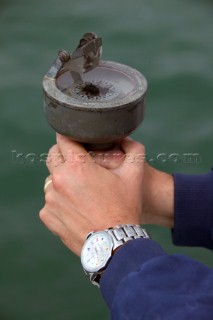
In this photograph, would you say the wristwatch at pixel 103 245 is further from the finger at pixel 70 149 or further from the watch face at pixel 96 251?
the finger at pixel 70 149

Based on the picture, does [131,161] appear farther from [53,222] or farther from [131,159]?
[53,222]

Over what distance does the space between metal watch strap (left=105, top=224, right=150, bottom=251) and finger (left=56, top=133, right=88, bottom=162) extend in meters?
0.16

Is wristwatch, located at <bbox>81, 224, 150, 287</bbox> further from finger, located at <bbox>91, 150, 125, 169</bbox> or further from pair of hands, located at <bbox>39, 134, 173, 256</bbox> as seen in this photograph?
finger, located at <bbox>91, 150, 125, 169</bbox>

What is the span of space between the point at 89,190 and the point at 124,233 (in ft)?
0.37

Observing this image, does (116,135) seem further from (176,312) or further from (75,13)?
(75,13)

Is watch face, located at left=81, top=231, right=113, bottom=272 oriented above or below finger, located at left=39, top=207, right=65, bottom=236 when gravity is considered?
above

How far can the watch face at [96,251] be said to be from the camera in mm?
870

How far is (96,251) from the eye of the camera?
2.87 feet

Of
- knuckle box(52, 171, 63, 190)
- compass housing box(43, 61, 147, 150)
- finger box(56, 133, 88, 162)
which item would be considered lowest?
knuckle box(52, 171, 63, 190)

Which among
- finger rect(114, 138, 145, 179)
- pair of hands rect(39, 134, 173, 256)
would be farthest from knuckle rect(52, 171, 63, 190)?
finger rect(114, 138, 145, 179)

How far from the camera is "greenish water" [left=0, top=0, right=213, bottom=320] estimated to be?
163 cm

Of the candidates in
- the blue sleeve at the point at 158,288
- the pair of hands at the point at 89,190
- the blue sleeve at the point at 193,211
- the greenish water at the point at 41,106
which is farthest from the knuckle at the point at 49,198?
the greenish water at the point at 41,106

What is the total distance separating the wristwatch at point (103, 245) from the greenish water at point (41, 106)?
0.73 m

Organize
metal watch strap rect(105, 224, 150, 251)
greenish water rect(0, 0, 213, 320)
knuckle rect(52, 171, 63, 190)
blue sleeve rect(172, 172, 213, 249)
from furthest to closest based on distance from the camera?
greenish water rect(0, 0, 213, 320), blue sleeve rect(172, 172, 213, 249), knuckle rect(52, 171, 63, 190), metal watch strap rect(105, 224, 150, 251)
